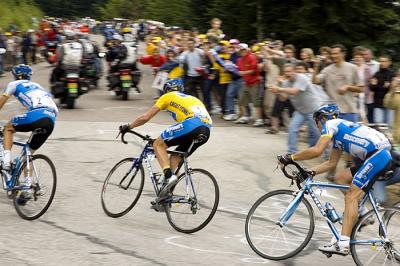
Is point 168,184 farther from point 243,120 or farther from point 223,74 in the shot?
point 223,74

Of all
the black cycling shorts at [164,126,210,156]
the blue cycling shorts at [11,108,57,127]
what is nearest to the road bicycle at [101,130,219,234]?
the black cycling shorts at [164,126,210,156]

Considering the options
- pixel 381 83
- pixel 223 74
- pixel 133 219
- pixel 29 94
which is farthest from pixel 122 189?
pixel 223 74

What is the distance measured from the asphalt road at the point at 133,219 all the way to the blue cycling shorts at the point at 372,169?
0.89m

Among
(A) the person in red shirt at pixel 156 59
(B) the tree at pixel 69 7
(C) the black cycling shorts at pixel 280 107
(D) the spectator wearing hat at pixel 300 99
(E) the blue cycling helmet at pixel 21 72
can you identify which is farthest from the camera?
(B) the tree at pixel 69 7

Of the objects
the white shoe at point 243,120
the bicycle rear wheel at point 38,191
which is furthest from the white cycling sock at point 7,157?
the white shoe at point 243,120

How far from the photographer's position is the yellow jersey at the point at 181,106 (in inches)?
347

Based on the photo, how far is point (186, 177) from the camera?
8.71m

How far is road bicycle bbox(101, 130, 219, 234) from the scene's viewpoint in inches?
339

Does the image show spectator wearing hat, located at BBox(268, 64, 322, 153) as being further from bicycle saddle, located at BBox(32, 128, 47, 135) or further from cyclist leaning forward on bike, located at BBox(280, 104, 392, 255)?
cyclist leaning forward on bike, located at BBox(280, 104, 392, 255)

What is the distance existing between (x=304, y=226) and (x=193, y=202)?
155 centimetres

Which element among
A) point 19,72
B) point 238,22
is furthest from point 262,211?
point 238,22

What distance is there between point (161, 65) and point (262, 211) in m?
13.1

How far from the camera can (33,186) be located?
8.98 m

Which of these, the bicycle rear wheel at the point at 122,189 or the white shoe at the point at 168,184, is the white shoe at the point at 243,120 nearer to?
the bicycle rear wheel at the point at 122,189
